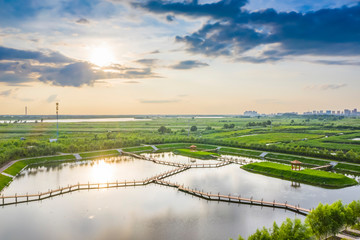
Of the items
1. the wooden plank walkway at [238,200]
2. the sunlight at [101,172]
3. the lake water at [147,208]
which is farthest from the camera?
the sunlight at [101,172]

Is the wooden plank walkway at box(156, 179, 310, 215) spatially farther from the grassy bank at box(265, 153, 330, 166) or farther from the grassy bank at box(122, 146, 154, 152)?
the grassy bank at box(122, 146, 154, 152)

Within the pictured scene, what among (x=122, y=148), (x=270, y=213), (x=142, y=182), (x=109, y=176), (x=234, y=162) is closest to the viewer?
(x=270, y=213)

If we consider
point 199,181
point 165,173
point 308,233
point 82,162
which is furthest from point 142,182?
point 308,233

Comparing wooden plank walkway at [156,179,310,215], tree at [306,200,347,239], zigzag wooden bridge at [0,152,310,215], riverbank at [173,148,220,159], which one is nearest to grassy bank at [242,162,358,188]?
wooden plank walkway at [156,179,310,215]

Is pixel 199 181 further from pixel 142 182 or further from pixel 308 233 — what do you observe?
pixel 308 233

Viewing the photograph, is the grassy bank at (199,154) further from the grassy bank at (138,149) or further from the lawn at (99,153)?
the lawn at (99,153)

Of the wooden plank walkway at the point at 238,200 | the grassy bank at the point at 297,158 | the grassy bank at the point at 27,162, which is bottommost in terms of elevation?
the wooden plank walkway at the point at 238,200

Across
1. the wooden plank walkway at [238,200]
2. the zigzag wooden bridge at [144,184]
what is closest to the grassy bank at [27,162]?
the zigzag wooden bridge at [144,184]
